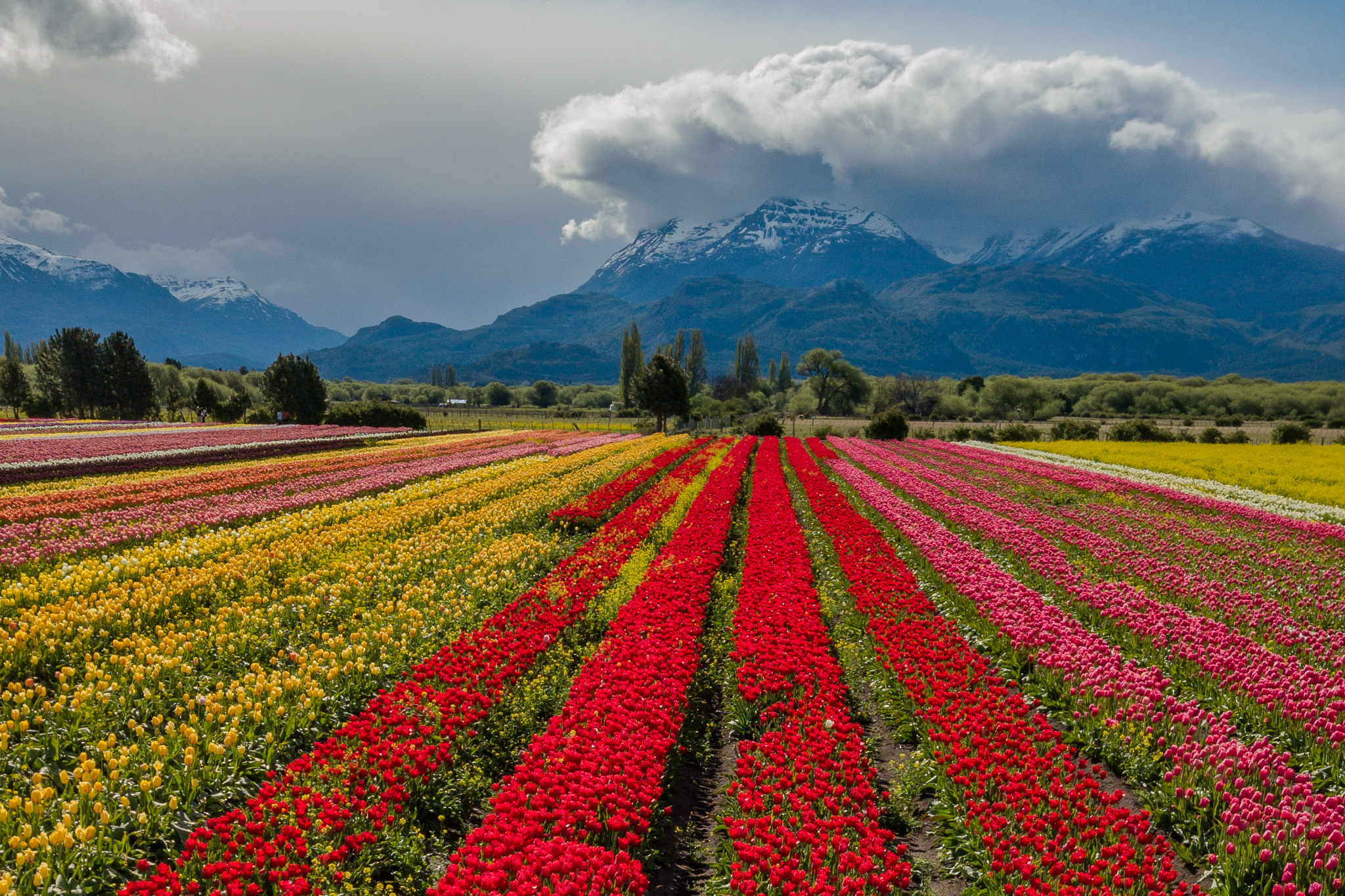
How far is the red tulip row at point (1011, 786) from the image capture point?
15.5 ft

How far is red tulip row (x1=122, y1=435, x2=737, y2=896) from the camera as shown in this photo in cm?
448

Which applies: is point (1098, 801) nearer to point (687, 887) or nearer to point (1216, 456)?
point (687, 887)

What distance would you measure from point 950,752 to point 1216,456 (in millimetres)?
44040

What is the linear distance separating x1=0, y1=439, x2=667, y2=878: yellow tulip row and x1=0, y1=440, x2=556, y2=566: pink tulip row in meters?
5.50

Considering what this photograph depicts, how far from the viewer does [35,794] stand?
15.3 feet

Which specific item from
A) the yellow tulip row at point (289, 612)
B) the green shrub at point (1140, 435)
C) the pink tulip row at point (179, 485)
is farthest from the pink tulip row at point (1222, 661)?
the green shrub at point (1140, 435)

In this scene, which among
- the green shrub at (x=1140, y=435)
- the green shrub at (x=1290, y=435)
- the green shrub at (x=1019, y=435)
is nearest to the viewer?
the green shrub at (x=1290, y=435)

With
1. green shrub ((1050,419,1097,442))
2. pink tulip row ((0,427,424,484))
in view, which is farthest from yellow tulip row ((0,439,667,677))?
green shrub ((1050,419,1097,442))

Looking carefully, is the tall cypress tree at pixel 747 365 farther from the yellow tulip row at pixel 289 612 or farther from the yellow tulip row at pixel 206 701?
the yellow tulip row at pixel 206 701

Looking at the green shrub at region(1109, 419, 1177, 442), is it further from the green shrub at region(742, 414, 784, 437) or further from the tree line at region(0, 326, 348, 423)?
the tree line at region(0, 326, 348, 423)

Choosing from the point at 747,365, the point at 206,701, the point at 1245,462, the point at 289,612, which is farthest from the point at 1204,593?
the point at 747,365

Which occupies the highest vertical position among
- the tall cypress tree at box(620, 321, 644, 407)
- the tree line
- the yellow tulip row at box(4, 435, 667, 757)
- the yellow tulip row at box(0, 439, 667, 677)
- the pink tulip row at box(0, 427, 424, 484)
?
the tall cypress tree at box(620, 321, 644, 407)

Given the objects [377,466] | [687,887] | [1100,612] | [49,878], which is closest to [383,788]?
[49,878]

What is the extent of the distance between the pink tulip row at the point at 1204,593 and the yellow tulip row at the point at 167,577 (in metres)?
14.2
